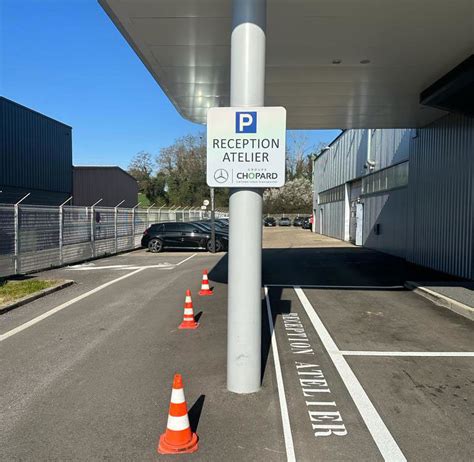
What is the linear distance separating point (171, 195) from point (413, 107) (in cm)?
6178

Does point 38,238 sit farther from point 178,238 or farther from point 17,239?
point 178,238

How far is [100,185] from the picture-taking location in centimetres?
3809

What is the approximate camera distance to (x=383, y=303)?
895 cm

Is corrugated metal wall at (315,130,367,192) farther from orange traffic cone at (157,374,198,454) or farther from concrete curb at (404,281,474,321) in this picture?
orange traffic cone at (157,374,198,454)

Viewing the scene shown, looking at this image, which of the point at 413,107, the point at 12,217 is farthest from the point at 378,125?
the point at 12,217

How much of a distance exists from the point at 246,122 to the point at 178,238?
17.4 m

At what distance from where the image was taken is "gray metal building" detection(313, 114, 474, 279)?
12.0 metres

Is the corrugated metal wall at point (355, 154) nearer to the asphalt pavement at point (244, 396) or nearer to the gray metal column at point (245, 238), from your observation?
the asphalt pavement at point (244, 396)

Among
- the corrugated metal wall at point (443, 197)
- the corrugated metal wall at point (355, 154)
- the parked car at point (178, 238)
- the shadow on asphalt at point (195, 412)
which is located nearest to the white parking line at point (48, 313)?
the shadow on asphalt at point (195, 412)

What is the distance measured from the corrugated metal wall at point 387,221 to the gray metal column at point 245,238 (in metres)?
14.8

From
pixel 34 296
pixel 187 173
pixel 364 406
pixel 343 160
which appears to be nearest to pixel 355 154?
pixel 343 160

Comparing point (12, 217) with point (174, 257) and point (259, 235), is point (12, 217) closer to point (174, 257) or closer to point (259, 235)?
point (174, 257)

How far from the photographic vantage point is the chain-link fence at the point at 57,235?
40.0 ft

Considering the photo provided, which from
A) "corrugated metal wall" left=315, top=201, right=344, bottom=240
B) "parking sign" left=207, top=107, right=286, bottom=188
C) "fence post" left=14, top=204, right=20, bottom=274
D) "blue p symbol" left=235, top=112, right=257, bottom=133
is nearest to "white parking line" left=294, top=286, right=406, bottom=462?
"parking sign" left=207, top=107, right=286, bottom=188
